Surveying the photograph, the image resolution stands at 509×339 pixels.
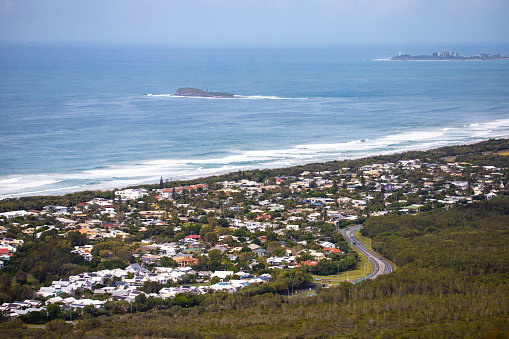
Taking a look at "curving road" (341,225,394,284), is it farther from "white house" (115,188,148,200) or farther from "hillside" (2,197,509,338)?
"white house" (115,188,148,200)

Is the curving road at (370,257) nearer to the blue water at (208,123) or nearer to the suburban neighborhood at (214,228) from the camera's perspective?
the suburban neighborhood at (214,228)

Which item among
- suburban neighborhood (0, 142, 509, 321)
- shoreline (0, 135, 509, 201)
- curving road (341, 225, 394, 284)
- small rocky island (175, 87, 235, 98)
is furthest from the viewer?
small rocky island (175, 87, 235, 98)

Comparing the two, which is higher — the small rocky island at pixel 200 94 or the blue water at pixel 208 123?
the small rocky island at pixel 200 94

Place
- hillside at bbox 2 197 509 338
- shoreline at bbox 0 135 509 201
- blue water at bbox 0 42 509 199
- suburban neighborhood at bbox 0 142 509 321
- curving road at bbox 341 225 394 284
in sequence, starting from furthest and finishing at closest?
blue water at bbox 0 42 509 199 < shoreline at bbox 0 135 509 201 < curving road at bbox 341 225 394 284 < suburban neighborhood at bbox 0 142 509 321 < hillside at bbox 2 197 509 338

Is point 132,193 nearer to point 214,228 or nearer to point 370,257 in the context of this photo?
point 214,228

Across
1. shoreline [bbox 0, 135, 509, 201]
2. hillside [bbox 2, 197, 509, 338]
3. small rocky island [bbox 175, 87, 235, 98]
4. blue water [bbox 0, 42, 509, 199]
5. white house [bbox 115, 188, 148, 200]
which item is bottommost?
hillside [bbox 2, 197, 509, 338]

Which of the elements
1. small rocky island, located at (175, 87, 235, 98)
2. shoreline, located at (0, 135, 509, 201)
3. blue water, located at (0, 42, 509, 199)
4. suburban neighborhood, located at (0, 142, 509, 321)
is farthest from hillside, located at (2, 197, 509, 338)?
small rocky island, located at (175, 87, 235, 98)

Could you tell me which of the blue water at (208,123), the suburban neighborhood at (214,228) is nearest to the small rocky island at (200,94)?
the blue water at (208,123)
